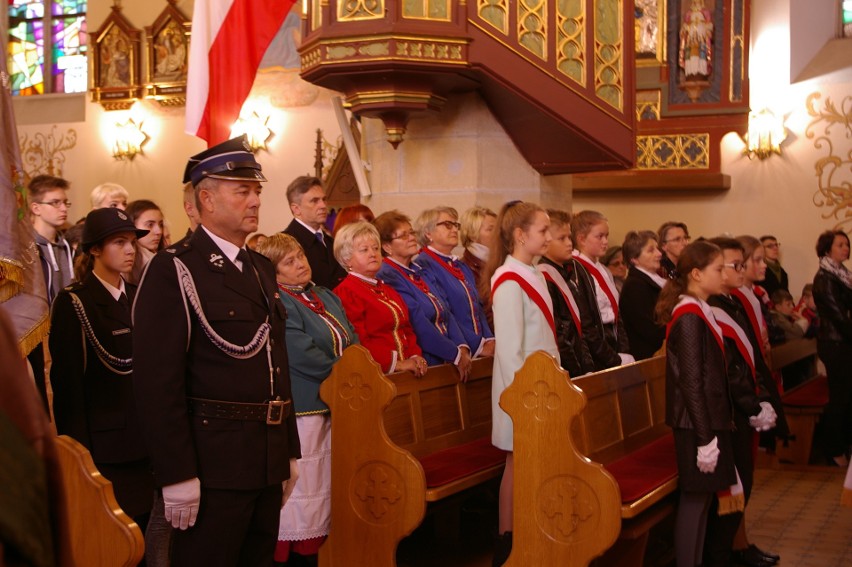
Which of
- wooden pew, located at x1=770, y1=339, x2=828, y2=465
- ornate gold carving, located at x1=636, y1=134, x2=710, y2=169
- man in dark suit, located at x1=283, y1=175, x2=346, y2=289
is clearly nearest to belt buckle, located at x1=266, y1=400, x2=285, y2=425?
man in dark suit, located at x1=283, y1=175, x2=346, y2=289

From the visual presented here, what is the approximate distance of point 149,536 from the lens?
11.2 ft

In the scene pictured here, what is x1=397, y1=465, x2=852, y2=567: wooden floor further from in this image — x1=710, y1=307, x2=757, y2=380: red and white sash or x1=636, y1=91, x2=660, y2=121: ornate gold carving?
x1=636, y1=91, x2=660, y2=121: ornate gold carving

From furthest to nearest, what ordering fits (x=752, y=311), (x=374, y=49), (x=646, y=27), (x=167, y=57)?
(x=167, y=57) → (x=646, y=27) → (x=752, y=311) → (x=374, y=49)

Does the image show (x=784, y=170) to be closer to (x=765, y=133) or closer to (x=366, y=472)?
(x=765, y=133)

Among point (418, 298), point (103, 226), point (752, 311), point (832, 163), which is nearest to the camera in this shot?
point (103, 226)

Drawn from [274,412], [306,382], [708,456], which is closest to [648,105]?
[708,456]

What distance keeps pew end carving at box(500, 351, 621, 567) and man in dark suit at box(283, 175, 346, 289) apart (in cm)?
172

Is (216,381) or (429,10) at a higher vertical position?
(429,10)

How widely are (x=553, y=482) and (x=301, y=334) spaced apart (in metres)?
1.17

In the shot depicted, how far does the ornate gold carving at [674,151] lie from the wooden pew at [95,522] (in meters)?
8.97

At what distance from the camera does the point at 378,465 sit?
160 inches

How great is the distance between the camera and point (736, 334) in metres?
4.41

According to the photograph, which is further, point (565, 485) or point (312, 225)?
point (312, 225)

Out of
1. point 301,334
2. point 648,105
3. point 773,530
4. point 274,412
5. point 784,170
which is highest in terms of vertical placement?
point 648,105
